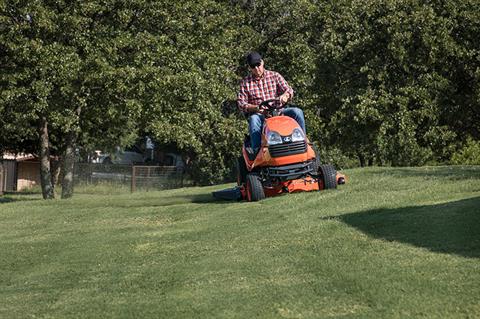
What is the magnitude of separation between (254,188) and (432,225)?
4.58 m

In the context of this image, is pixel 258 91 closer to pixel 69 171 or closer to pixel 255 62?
pixel 255 62

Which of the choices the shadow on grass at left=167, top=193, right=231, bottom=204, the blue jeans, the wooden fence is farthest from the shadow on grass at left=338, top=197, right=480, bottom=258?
the wooden fence

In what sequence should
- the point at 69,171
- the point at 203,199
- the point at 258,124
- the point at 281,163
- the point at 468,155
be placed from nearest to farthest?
the point at 281,163 → the point at 258,124 → the point at 203,199 → the point at 69,171 → the point at 468,155

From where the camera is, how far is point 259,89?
1324cm

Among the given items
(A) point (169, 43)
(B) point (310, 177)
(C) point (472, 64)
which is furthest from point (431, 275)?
(C) point (472, 64)

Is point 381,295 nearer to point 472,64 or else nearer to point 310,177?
point 310,177

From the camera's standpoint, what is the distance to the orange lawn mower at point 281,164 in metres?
12.1

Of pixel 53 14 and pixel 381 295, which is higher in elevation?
pixel 53 14

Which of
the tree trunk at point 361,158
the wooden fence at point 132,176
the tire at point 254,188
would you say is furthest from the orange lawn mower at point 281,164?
the wooden fence at point 132,176

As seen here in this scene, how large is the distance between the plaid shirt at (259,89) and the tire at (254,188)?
132 cm

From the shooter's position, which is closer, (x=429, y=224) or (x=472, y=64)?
(x=429, y=224)

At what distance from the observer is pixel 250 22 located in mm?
36250

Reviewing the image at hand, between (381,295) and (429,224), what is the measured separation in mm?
2592

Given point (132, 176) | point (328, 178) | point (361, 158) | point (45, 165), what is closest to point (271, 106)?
point (328, 178)
